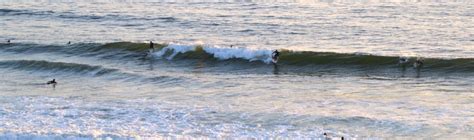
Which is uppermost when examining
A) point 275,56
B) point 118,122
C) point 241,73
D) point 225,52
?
point 225,52

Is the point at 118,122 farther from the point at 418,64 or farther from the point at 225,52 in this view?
the point at 225,52

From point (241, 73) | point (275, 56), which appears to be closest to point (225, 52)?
point (275, 56)

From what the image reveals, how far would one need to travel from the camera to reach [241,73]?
27109 mm

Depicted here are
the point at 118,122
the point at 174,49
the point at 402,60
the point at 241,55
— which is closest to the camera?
the point at 118,122

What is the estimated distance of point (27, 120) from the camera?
17.9m

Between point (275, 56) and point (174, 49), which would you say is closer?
point (275, 56)

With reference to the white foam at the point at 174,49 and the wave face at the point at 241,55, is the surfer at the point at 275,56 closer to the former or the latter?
the wave face at the point at 241,55

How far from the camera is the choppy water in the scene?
1756 cm

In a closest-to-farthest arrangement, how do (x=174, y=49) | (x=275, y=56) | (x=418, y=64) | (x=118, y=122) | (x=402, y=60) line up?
(x=118, y=122)
(x=418, y=64)
(x=402, y=60)
(x=275, y=56)
(x=174, y=49)

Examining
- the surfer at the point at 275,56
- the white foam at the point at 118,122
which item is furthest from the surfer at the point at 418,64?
the white foam at the point at 118,122

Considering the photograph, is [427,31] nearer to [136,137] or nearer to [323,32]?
[323,32]

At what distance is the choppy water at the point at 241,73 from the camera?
17.6 m

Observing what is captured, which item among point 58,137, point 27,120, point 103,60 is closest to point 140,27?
point 103,60

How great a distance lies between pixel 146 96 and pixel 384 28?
738 inches
